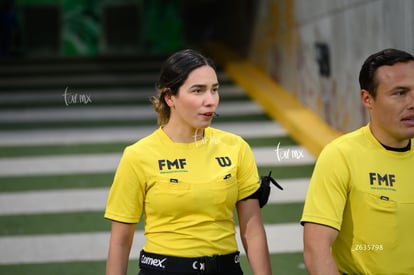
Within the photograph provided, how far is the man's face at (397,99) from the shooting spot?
3.24 m

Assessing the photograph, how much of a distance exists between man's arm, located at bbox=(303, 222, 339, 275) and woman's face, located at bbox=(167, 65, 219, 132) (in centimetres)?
56

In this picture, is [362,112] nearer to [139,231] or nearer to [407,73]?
[139,231]

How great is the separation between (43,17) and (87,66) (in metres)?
6.83

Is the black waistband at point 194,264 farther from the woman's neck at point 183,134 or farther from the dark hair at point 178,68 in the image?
the dark hair at point 178,68

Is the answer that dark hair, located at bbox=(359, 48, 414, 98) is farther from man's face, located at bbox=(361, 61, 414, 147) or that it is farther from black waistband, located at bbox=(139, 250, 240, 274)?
black waistband, located at bbox=(139, 250, 240, 274)

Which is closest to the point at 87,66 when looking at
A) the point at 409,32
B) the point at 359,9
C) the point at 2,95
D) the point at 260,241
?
the point at 2,95

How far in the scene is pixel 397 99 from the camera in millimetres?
3256

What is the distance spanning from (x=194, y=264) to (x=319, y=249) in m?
0.49

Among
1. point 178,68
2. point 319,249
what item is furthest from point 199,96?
point 319,249

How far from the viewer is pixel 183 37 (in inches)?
910

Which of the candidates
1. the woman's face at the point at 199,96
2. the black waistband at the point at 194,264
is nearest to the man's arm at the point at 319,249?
the black waistband at the point at 194,264

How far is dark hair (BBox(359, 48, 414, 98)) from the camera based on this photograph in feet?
10.7

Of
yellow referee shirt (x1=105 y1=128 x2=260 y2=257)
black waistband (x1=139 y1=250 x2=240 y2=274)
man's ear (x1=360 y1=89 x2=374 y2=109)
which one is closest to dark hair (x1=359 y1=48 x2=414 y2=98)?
man's ear (x1=360 y1=89 x2=374 y2=109)

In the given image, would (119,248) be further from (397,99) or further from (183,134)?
(397,99)
